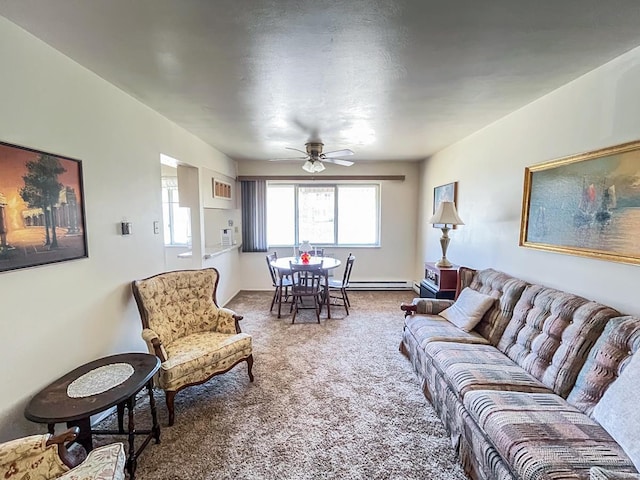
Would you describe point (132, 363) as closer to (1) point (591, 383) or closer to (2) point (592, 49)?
(1) point (591, 383)

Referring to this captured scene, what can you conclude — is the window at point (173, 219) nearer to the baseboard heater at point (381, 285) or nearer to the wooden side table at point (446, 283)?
the baseboard heater at point (381, 285)

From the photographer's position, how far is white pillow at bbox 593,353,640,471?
1.36 metres

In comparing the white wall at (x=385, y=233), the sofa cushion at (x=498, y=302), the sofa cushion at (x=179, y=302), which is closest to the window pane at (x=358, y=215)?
the white wall at (x=385, y=233)

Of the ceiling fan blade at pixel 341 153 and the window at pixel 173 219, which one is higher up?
the ceiling fan blade at pixel 341 153

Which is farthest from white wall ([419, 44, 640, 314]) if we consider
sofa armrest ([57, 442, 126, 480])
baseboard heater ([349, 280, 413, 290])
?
sofa armrest ([57, 442, 126, 480])

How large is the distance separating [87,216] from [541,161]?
3.52 metres

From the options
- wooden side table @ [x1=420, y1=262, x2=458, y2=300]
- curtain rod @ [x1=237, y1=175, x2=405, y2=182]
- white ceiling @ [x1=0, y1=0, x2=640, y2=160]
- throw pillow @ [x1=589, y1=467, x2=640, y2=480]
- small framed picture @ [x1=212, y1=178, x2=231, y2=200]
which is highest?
white ceiling @ [x1=0, y1=0, x2=640, y2=160]

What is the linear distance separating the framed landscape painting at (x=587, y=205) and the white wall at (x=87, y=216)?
342 cm

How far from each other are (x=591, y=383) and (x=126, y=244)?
3.28 meters

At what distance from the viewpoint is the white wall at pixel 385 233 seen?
5.95 meters

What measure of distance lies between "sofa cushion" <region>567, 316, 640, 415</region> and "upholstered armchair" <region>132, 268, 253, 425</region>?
2341 millimetres

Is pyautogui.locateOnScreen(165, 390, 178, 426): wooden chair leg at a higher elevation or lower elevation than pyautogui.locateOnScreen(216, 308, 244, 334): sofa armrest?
lower

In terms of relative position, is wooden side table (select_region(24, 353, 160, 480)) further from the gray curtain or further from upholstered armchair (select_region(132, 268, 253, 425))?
the gray curtain

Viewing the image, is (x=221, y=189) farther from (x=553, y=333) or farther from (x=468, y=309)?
(x=553, y=333)
